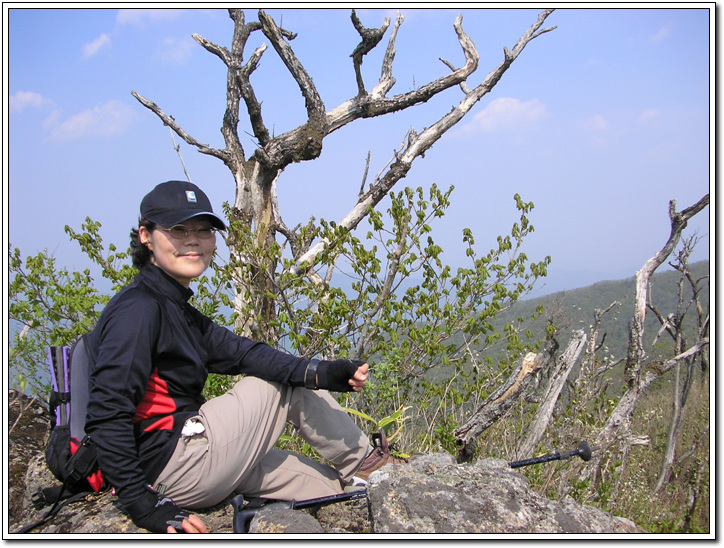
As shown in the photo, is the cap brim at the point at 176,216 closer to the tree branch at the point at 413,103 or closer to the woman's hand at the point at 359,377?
the woman's hand at the point at 359,377

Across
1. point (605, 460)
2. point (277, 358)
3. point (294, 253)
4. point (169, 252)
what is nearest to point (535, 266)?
point (605, 460)

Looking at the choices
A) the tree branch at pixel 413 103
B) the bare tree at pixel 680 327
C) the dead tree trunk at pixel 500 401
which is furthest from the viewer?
the tree branch at pixel 413 103

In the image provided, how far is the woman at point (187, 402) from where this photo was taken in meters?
2.45

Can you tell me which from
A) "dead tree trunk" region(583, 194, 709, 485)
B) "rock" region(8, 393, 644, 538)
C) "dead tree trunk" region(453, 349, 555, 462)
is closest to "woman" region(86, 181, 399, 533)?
"rock" region(8, 393, 644, 538)

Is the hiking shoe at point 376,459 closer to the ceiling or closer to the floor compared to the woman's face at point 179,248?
closer to the floor

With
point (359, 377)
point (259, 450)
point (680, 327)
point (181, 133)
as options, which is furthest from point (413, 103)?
point (259, 450)

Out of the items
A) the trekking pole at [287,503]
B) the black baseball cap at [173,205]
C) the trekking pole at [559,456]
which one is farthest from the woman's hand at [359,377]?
the black baseball cap at [173,205]

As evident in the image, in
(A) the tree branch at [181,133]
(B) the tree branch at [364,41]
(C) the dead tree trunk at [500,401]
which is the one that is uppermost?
(B) the tree branch at [364,41]

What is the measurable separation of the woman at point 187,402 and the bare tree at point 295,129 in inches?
144

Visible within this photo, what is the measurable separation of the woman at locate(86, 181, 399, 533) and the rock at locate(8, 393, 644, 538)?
21 cm

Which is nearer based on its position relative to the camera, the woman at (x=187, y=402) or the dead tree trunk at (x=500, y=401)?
the woman at (x=187, y=402)

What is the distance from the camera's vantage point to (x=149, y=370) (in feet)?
8.31
